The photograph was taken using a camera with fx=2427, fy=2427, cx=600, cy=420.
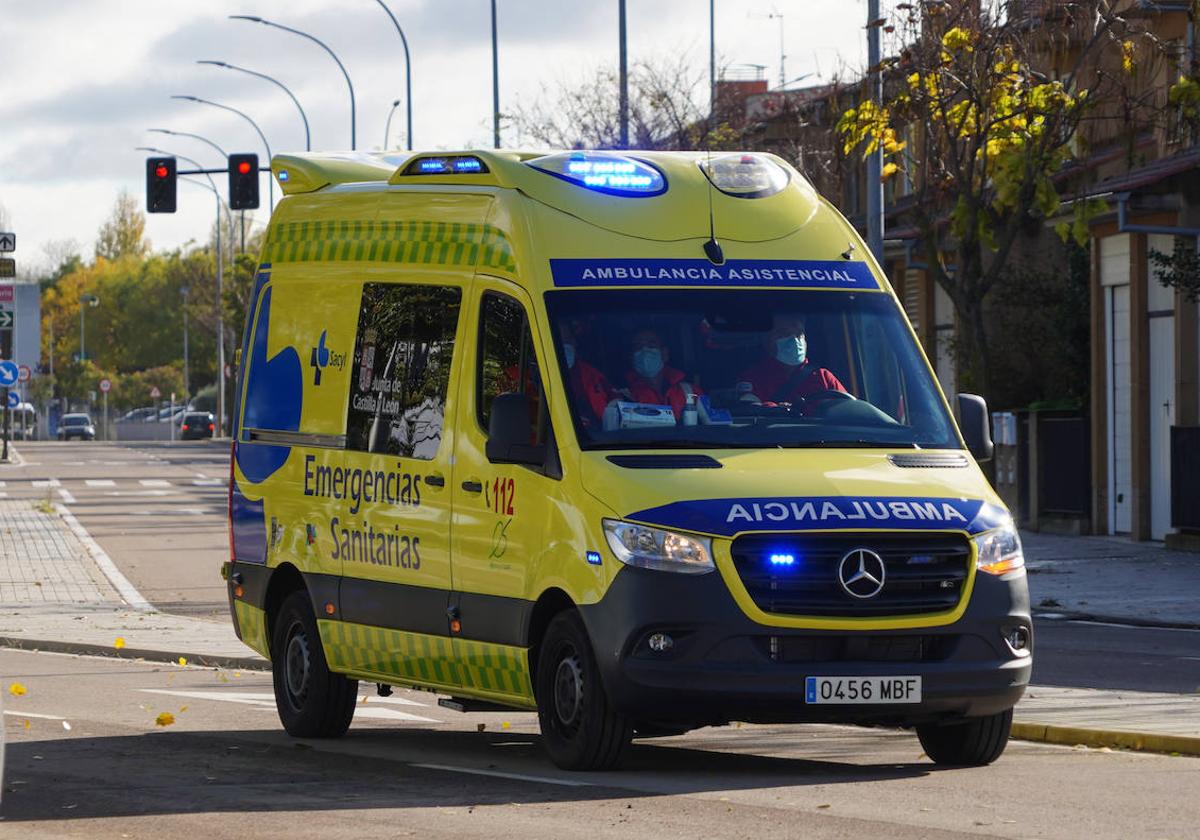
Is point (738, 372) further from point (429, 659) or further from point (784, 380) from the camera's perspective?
point (429, 659)

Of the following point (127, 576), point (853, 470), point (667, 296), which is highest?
point (667, 296)

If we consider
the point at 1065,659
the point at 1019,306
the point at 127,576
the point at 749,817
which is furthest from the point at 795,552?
the point at 1019,306

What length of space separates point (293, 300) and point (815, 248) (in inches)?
Answer: 130

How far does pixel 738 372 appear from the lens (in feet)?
35.6

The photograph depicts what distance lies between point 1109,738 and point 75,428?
102m

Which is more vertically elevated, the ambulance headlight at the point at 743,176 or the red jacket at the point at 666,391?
the ambulance headlight at the point at 743,176

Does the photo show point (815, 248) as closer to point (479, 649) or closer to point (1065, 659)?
point (479, 649)

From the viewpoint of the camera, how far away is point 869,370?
11125mm

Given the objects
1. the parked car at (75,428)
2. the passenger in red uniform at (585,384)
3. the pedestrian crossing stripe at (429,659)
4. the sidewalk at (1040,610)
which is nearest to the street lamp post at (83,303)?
the parked car at (75,428)

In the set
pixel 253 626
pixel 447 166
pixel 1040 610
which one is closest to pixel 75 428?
pixel 1040 610

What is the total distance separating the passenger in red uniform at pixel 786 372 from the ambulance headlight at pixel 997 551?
1.08 m

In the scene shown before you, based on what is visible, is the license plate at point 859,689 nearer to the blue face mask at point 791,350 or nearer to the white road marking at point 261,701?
the blue face mask at point 791,350

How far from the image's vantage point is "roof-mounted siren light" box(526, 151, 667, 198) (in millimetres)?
11305

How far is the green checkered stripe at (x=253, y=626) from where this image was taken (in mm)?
13383
